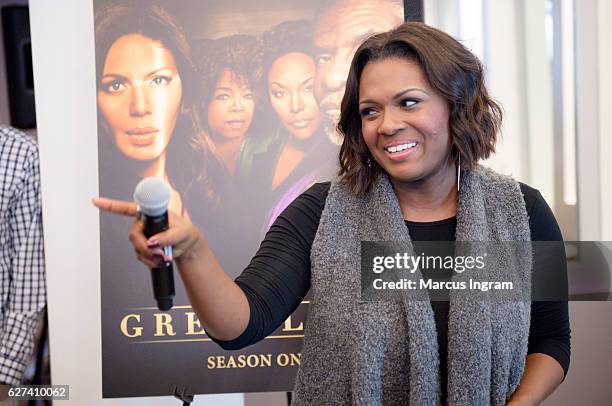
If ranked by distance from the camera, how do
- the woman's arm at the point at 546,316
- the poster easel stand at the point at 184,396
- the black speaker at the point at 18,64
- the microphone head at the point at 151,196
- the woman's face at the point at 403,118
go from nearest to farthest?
the microphone head at the point at 151,196 < the woman's face at the point at 403,118 < the woman's arm at the point at 546,316 < the poster easel stand at the point at 184,396 < the black speaker at the point at 18,64

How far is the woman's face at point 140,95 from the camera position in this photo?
1865 millimetres

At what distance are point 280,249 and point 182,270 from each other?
344 millimetres

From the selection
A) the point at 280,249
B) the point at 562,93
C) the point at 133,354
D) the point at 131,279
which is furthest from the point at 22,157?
the point at 562,93

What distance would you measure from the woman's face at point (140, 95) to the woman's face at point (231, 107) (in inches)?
3.9

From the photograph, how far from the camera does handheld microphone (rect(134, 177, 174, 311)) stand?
32.4 inches

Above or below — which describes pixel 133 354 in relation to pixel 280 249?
below

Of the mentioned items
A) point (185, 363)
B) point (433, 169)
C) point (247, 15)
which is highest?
point (247, 15)

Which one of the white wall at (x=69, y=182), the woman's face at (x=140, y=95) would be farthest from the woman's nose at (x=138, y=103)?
the white wall at (x=69, y=182)

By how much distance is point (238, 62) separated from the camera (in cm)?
189

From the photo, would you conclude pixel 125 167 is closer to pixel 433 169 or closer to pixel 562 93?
pixel 433 169

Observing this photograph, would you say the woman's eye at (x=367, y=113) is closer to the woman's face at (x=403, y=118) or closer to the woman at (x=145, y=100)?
the woman's face at (x=403, y=118)

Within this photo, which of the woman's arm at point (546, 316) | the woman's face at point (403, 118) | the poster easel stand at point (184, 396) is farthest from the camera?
the poster easel stand at point (184, 396)

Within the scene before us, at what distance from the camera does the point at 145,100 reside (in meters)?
1.87

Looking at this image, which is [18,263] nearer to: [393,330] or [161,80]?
[161,80]
